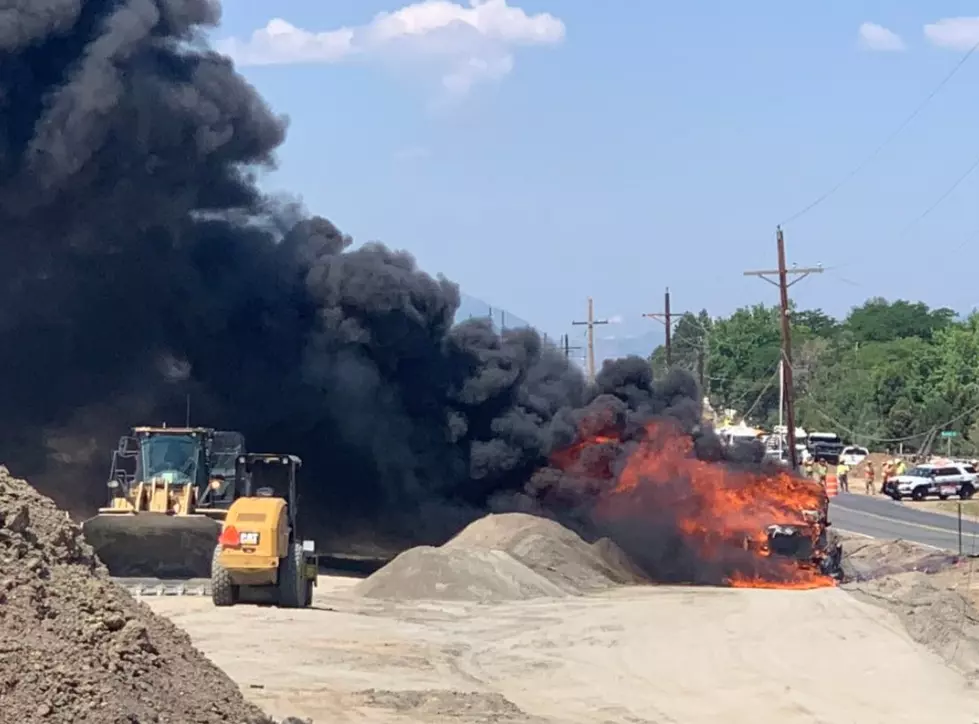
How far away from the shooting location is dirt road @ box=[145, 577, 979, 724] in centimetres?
1694

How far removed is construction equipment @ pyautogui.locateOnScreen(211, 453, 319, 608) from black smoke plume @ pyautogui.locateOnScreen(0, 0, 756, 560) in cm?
1119

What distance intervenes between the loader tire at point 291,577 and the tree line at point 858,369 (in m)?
49.1

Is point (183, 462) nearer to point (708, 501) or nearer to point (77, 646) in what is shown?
point (708, 501)

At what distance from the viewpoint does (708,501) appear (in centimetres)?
3616

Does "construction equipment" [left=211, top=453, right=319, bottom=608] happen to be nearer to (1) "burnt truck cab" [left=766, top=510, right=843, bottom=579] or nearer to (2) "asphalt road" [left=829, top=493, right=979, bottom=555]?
(1) "burnt truck cab" [left=766, top=510, right=843, bottom=579]

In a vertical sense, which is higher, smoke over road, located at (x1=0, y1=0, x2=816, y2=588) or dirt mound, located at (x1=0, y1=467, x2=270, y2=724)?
smoke over road, located at (x1=0, y1=0, x2=816, y2=588)

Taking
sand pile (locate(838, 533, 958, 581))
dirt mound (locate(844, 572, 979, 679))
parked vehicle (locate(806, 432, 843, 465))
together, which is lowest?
sand pile (locate(838, 533, 958, 581))

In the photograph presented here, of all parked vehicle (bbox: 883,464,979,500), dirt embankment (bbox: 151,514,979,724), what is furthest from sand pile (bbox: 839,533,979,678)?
parked vehicle (bbox: 883,464,979,500)

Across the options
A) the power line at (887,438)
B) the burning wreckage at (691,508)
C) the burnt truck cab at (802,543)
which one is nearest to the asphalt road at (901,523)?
the burnt truck cab at (802,543)

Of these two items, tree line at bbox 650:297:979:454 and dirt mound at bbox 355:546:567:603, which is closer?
dirt mound at bbox 355:546:567:603

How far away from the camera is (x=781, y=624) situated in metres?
24.8

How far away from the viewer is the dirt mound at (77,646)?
395 inches

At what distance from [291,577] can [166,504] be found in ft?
10.4

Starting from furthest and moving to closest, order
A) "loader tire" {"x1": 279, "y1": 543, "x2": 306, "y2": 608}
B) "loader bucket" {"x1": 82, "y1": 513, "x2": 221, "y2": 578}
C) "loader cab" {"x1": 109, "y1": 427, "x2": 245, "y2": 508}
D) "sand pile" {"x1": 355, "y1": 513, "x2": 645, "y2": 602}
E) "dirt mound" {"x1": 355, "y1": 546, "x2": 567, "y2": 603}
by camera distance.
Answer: "sand pile" {"x1": 355, "y1": 513, "x2": 645, "y2": 602} < "dirt mound" {"x1": 355, "y1": 546, "x2": 567, "y2": 603} < "loader cab" {"x1": 109, "y1": 427, "x2": 245, "y2": 508} < "loader bucket" {"x1": 82, "y1": 513, "x2": 221, "y2": 578} < "loader tire" {"x1": 279, "y1": 543, "x2": 306, "y2": 608}
